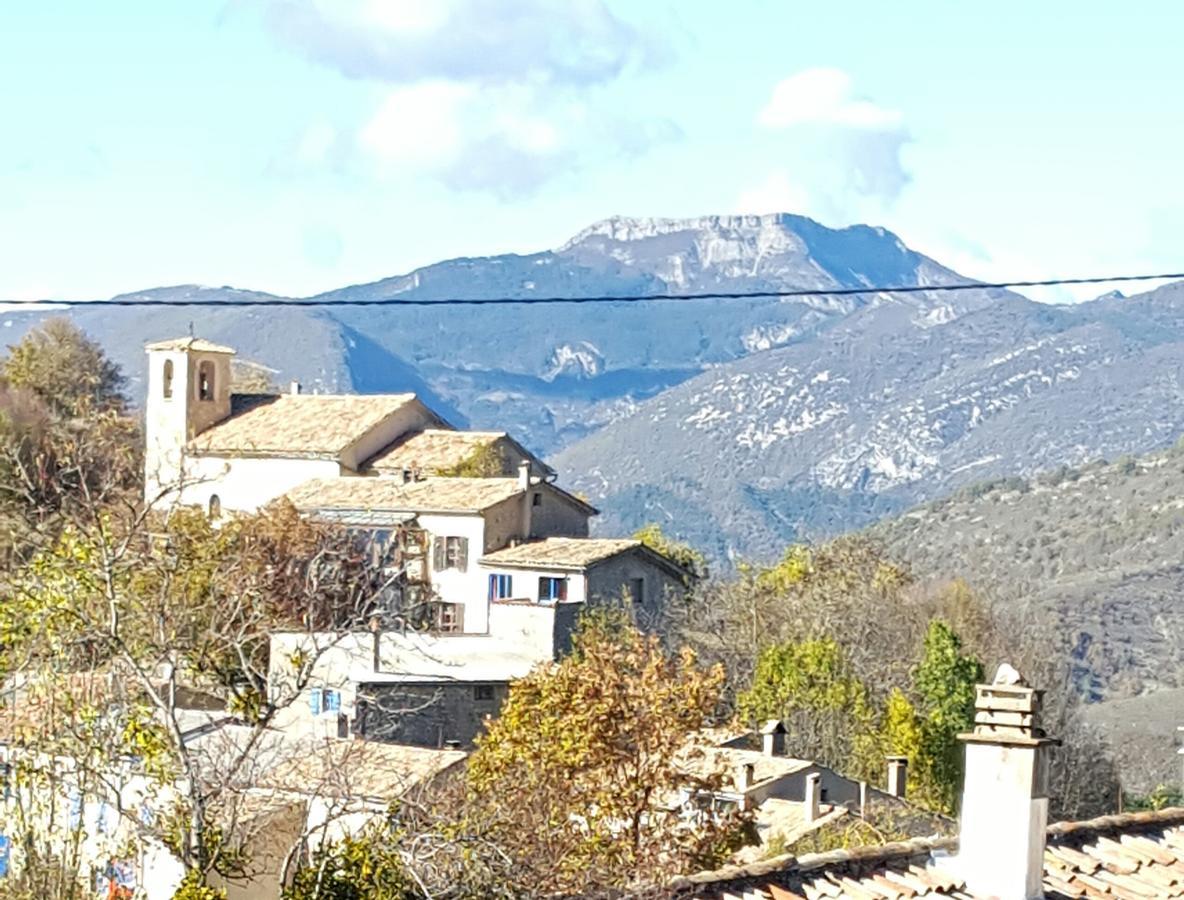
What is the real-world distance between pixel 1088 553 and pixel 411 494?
181 feet

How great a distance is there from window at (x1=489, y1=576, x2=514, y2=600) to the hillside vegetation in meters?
18.5

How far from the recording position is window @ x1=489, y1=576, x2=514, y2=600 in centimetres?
5109

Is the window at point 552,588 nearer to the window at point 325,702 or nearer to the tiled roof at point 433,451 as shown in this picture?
the tiled roof at point 433,451

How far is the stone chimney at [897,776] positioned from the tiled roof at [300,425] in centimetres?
2041

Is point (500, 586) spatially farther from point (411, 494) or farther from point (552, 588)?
point (411, 494)

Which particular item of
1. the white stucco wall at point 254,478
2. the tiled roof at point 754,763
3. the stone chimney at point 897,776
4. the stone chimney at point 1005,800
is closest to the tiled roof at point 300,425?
the white stucco wall at point 254,478

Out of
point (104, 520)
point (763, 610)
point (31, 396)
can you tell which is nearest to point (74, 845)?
point (104, 520)

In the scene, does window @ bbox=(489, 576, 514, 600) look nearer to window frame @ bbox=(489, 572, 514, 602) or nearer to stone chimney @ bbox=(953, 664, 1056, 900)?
window frame @ bbox=(489, 572, 514, 602)

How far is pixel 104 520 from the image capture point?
18.4m

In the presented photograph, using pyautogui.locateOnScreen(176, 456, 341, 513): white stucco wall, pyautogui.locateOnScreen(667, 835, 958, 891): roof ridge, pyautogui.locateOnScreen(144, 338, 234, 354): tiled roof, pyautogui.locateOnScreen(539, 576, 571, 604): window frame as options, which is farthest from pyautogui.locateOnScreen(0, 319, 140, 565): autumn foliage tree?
pyautogui.locateOnScreen(667, 835, 958, 891): roof ridge

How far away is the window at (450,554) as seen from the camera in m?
52.3

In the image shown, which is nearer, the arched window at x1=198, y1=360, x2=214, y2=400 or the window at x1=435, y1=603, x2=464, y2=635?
the window at x1=435, y1=603, x2=464, y2=635

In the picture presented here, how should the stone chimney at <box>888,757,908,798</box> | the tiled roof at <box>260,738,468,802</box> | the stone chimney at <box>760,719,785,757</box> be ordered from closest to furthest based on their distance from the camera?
1. the tiled roof at <box>260,738,468,802</box>
2. the stone chimney at <box>760,719,785,757</box>
3. the stone chimney at <box>888,757,908,798</box>

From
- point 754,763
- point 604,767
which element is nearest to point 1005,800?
point 604,767
